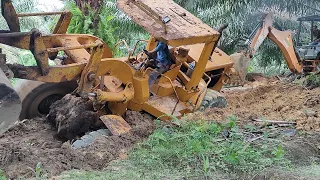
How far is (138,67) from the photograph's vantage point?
788cm

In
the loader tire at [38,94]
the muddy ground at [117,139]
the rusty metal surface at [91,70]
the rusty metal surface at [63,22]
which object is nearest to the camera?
the muddy ground at [117,139]

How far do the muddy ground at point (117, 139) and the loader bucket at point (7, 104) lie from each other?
648mm

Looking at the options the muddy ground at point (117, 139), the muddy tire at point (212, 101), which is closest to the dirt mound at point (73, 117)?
the muddy ground at point (117, 139)

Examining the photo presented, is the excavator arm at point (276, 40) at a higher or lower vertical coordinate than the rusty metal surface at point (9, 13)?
Result: lower

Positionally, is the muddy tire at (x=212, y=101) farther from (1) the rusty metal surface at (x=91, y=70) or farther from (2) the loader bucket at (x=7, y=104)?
(2) the loader bucket at (x=7, y=104)

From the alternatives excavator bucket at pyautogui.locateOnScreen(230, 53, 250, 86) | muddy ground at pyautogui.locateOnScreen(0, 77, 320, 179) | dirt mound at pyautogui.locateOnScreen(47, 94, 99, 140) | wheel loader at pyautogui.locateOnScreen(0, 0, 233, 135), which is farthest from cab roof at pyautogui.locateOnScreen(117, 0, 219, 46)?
excavator bucket at pyautogui.locateOnScreen(230, 53, 250, 86)

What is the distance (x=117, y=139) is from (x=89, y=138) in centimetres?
56

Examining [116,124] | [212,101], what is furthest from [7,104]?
[212,101]

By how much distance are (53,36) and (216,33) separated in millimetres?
2534

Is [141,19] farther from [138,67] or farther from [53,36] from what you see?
[53,36]

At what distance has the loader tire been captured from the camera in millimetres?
7945

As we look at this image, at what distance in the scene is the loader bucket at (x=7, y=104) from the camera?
5.05m

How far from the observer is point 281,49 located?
40.4ft

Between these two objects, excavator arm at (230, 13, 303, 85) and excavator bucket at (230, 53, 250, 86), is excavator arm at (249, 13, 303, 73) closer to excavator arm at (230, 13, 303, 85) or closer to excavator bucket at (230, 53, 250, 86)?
excavator arm at (230, 13, 303, 85)
